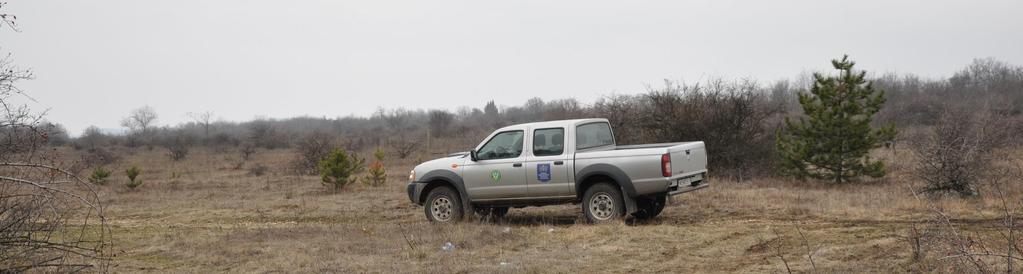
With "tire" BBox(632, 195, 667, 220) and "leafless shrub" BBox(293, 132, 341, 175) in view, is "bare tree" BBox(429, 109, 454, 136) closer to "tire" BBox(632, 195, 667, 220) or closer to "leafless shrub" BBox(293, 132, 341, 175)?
"leafless shrub" BBox(293, 132, 341, 175)

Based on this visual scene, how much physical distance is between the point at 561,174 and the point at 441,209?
2.26m

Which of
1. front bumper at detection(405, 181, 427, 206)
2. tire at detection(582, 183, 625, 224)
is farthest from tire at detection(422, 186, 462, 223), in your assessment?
tire at detection(582, 183, 625, 224)

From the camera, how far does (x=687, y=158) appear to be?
38.2 feet

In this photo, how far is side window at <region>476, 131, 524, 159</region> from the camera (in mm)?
12383

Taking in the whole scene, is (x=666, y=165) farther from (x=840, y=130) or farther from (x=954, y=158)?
(x=840, y=130)

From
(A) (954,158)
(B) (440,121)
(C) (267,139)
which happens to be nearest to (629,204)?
(A) (954,158)

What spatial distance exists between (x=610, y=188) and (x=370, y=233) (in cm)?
356

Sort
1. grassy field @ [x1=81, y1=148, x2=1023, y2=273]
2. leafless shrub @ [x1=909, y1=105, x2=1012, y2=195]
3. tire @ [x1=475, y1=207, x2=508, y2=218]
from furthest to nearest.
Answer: leafless shrub @ [x1=909, y1=105, x2=1012, y2=195]
tire @ [x1=475, y1=207, x2=508, y2=218]
grassy field @ [x1=81, y1=148, x2=1023, y2=273]

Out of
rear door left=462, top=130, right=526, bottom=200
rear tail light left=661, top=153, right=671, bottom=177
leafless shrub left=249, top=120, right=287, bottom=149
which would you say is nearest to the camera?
rear tail light left=661, top=153, right=671, bottom=177

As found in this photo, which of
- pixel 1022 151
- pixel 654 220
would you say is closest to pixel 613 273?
pixel 654 220

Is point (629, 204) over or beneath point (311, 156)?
beneath

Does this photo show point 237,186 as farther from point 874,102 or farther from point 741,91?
point 874,102

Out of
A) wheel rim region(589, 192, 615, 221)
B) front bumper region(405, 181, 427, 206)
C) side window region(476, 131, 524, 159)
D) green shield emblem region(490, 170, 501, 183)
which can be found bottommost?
wheel rim region(589, 192, 615, 221)

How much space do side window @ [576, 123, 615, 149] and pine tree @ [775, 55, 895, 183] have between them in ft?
22.3
